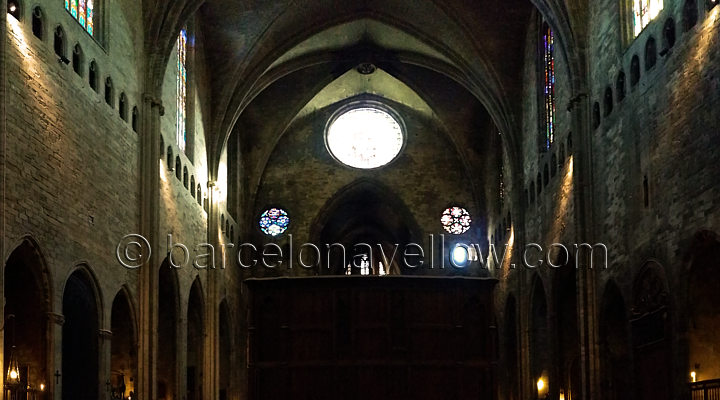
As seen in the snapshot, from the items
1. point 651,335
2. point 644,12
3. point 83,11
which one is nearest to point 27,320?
point 83,11

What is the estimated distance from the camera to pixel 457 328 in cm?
3203

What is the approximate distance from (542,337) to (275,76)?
14328 mm

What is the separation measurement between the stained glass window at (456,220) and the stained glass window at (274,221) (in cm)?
718

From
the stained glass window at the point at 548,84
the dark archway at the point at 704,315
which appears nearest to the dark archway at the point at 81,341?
the dark archway at the point at 704,315

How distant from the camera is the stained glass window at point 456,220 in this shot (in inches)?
1882

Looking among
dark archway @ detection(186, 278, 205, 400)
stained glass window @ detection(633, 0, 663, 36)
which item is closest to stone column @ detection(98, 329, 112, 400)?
dark archway @ detection(186, 278, 205, 400)

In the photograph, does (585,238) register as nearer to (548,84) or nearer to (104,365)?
(548,84)

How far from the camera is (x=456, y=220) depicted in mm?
48031

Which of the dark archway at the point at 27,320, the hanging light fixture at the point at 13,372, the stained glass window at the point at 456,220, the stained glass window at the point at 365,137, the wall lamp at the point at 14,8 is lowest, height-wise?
the hanging light fixture at the point at 13,372

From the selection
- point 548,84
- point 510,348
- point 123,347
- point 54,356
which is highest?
point 548,84

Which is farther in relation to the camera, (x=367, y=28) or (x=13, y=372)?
(x=367, y=28)

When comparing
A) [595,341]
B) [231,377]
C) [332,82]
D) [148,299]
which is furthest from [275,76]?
[595,341]

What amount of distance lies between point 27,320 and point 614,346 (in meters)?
14.2

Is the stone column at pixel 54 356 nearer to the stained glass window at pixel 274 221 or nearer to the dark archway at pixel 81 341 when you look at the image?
the dark archway at pixel 81 341
